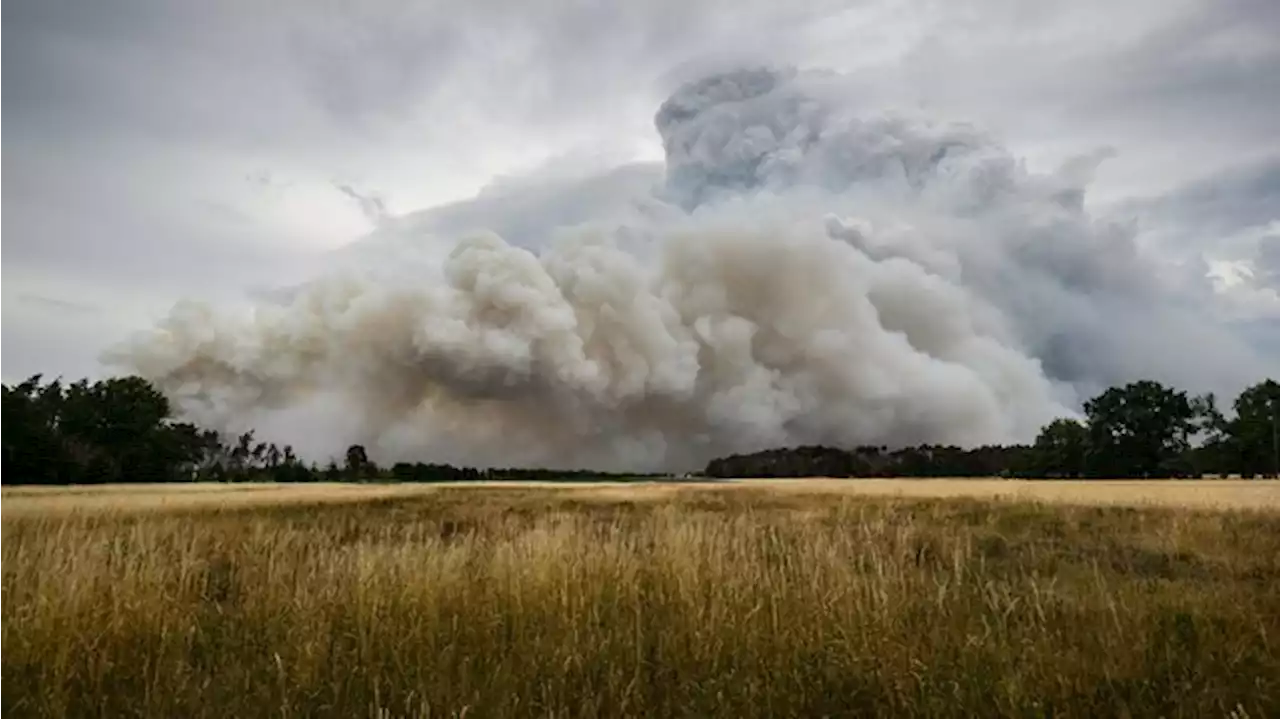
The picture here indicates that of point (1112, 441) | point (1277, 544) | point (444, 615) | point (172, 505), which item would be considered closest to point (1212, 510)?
point (1277, 544)

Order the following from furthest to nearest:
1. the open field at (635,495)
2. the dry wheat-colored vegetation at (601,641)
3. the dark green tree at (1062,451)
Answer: the dark green tree at (1062,451) < the open field at (635,495) < the dry wheat-colored vegetation at (601,641)

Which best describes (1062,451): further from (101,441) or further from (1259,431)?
(101,441)

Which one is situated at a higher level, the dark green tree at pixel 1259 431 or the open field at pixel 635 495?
the dark green tree at pixel 1259 431

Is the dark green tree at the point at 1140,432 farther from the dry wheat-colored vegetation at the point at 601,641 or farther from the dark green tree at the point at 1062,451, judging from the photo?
the dry wheat-colored vegetation at the point at 601,641

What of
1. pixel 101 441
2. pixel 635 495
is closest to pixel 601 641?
pixel 635 495

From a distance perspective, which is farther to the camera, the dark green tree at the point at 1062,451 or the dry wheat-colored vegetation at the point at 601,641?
the dark green tree at the point at 1062,451

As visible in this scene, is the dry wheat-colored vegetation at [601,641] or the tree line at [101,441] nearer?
the dry wheat-colored vegetation at [601,641]

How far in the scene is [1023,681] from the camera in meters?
5.23

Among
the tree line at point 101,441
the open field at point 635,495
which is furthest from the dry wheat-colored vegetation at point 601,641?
the tree line at point 101,441

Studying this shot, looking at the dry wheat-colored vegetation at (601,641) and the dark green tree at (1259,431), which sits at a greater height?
the dark green tree at (1259,431)

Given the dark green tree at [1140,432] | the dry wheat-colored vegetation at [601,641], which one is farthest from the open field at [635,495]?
the dark green tree at [1140,432]

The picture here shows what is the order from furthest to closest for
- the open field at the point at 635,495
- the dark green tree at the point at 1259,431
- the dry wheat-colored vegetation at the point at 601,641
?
the dark green tree at the point at 1259,431, the open field at the point at 635,495, the dry wheat-colored vegetation at the point at 601,641

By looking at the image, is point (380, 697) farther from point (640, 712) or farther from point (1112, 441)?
point (1112, 441)

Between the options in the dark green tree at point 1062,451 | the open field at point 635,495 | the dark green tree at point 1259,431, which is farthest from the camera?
the dark green tree at point 1062,451
